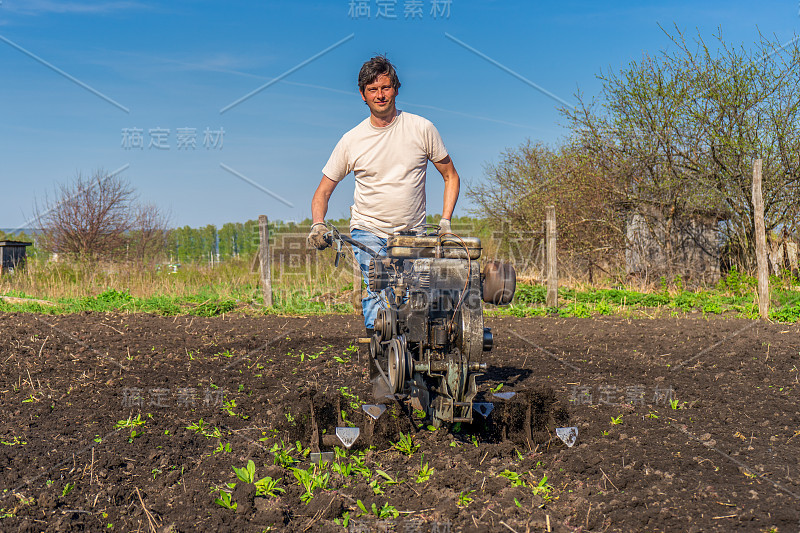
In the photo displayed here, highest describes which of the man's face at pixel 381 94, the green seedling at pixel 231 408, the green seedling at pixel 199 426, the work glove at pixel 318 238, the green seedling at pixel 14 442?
the man's face at pixel 381 94

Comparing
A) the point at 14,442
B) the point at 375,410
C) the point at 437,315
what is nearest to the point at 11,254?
the point at 14,442

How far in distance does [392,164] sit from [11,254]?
1849cm

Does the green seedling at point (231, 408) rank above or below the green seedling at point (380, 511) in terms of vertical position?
above

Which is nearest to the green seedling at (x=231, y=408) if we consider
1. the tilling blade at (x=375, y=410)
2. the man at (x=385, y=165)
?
the tilling blade at (x=375, y=410)

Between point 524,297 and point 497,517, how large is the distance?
30.6 ft

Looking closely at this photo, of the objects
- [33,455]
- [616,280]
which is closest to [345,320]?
[33,455]

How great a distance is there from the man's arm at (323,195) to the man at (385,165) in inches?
0.4

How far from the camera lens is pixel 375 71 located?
4.13 meters

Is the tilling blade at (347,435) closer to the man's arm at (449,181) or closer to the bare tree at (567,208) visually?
the man's arm at (449,181)

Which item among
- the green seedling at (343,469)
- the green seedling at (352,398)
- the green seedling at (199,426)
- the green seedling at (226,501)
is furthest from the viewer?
the green seedling at (352,398)

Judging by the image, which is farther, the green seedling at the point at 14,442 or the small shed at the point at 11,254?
the small shed at the point at 11,254

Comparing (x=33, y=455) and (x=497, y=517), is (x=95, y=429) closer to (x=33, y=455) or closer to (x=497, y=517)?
(x=33, y=455)

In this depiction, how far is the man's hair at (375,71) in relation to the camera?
13.5 ft

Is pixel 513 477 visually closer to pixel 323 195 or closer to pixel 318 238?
pixel 318 238
